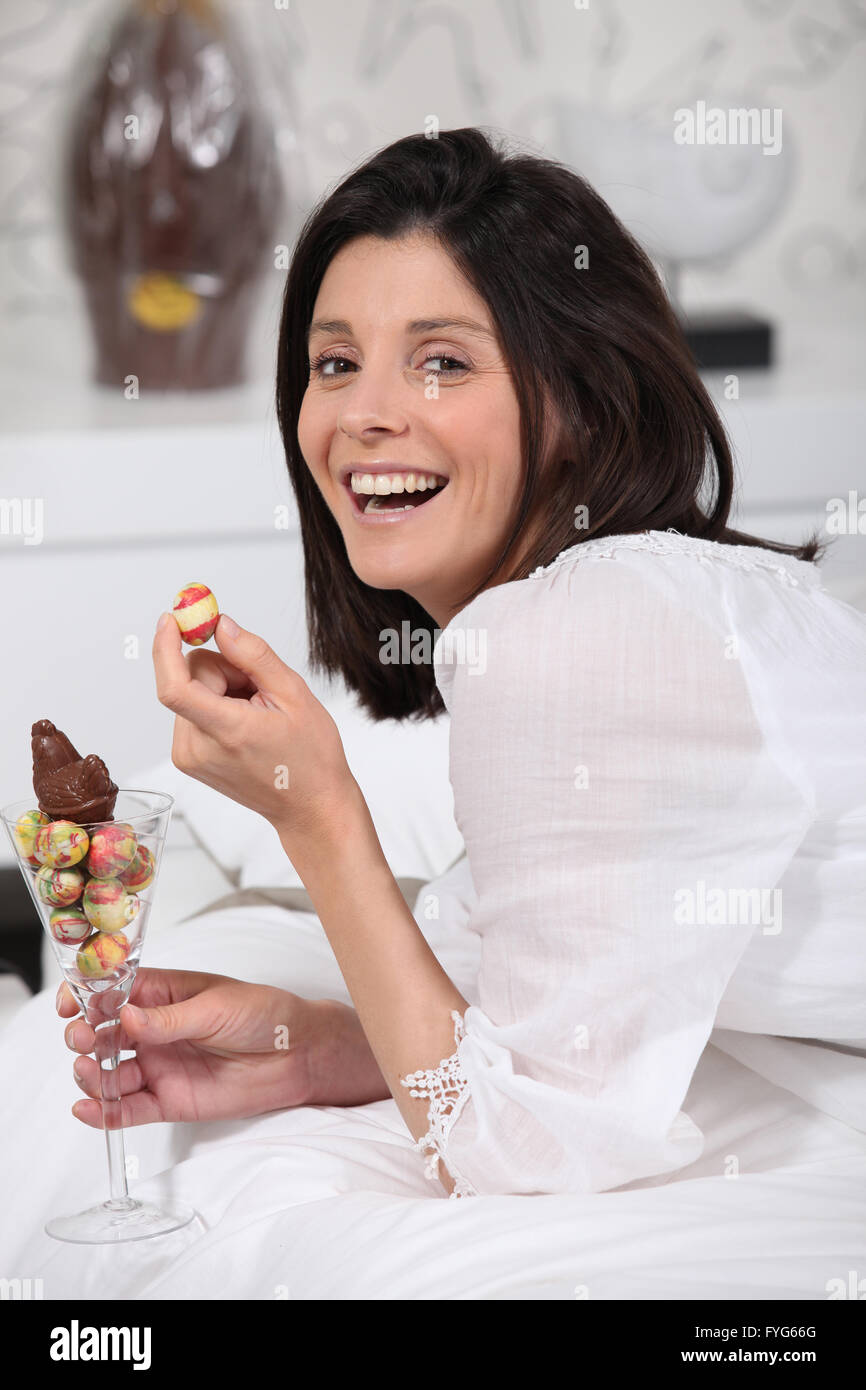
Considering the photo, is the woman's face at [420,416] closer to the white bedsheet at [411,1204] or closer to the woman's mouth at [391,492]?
the woman's mouth at [391,492]

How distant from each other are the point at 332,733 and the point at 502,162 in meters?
0.47

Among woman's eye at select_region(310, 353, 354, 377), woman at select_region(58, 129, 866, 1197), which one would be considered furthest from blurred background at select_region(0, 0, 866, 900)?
woman at select_region(58, 129, 866, 1197)

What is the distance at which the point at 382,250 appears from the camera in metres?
1.14

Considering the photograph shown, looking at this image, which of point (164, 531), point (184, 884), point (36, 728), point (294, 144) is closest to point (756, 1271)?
point (36, 728)

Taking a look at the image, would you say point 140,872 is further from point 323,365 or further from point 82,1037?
point 323,365

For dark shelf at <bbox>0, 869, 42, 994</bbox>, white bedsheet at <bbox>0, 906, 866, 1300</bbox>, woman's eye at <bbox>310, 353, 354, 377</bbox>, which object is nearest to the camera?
white bedsheet at <bbox>0, 906, 866, 1300</bbox>

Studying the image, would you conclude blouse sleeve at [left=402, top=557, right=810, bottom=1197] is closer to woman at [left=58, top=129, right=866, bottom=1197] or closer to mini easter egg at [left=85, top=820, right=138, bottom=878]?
woman at [left=58, top=129, right=866, bottom=1197]

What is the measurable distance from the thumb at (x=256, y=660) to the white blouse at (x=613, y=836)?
0.11 m

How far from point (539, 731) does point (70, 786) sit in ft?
0.97

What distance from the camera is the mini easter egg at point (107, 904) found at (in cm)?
98

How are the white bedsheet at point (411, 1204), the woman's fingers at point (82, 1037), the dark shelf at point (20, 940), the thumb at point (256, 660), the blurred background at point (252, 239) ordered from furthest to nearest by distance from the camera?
the blurred background at point (252, 239)
the dark shelf at point (20, 940)
the woman's fingers at point (82, 1037)
the thumb at point (256, 660)
the white bedsheet at point (411, 1204)

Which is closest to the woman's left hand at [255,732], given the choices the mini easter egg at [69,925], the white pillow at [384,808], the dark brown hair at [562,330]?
the mini easter egg at [69,925]

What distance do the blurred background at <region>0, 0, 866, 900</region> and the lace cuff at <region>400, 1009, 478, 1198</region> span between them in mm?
1384

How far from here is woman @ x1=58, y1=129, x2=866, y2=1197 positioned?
917mm
